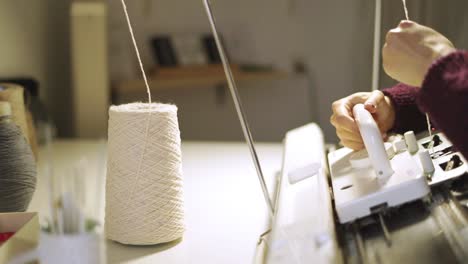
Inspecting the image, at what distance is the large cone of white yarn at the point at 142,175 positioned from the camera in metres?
0.78

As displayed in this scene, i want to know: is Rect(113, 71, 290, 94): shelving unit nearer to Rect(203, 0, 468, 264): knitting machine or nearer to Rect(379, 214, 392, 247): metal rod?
Rect(203, 0, 468, 264): knitting machine

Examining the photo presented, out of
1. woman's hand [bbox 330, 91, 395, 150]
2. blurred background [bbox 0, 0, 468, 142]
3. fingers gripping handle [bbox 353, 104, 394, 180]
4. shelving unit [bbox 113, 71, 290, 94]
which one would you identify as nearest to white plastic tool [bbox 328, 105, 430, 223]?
fingers gripping handle [bbox 353, 104, 394, 180]

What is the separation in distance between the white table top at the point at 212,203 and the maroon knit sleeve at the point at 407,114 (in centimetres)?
26

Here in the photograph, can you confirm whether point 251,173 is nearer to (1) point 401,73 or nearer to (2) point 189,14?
(1) point 401,73

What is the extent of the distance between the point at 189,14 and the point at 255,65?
1.07 feet

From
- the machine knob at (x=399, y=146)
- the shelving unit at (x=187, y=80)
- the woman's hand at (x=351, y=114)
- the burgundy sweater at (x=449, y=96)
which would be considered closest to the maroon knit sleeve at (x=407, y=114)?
the woman's hand at (x=351, y=114)

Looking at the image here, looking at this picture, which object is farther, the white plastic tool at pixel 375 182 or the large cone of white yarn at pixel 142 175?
the large cone of white yarn at pixel 142 175

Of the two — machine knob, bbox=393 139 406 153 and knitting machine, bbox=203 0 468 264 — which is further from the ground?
machine knob, bbox=393 139 406 153

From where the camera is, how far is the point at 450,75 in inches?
23.9

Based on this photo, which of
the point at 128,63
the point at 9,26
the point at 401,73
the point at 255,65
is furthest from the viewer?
the point at 255,65

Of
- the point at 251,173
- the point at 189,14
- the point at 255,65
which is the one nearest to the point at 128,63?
the point at 189,14

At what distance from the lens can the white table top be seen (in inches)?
31.0

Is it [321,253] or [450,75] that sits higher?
[450,75]

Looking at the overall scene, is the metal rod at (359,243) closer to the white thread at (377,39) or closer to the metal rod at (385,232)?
the metal rod at (385,232)
